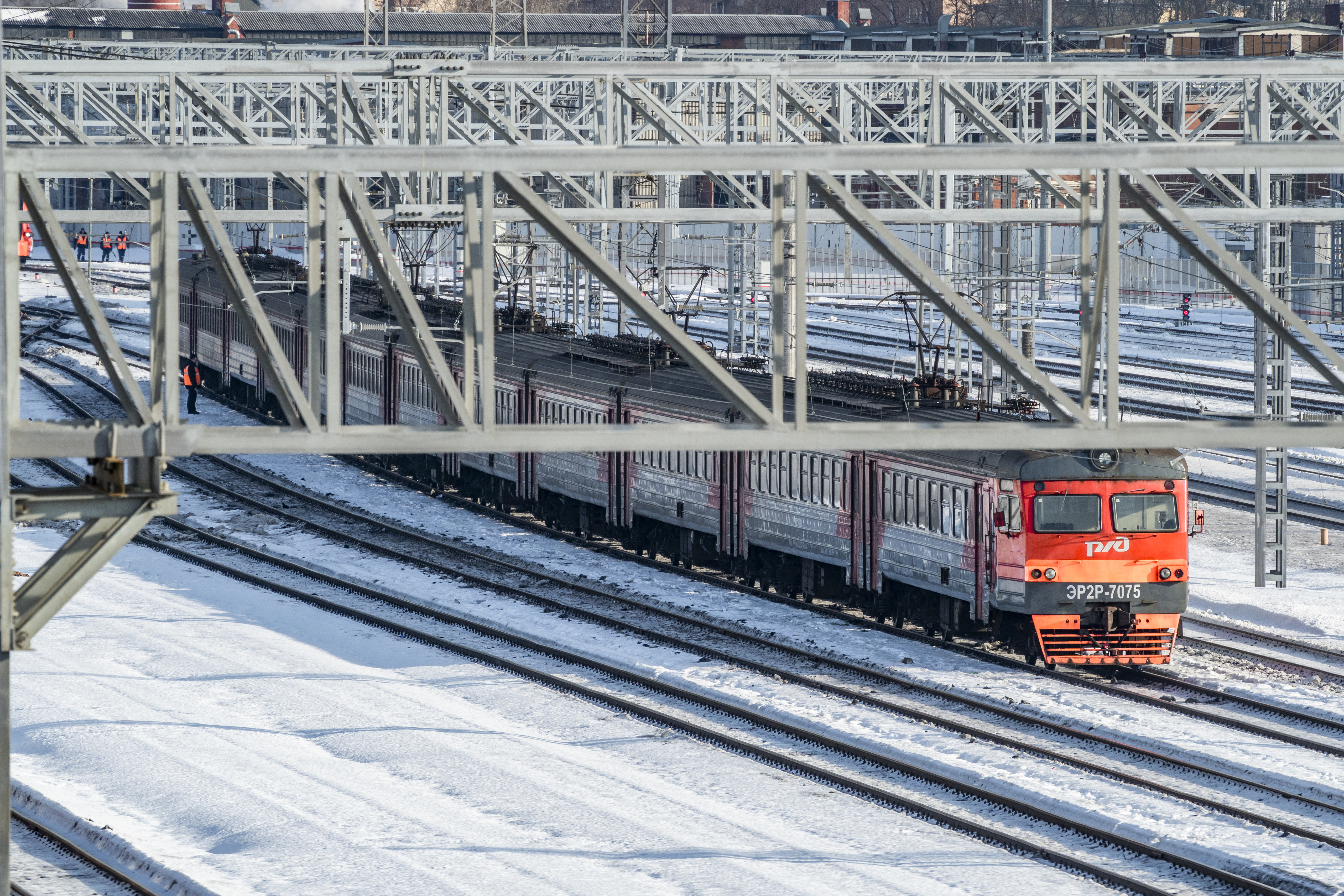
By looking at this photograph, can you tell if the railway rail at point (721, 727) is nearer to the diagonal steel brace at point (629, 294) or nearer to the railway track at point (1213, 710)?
the railway track at point (1213, 710)

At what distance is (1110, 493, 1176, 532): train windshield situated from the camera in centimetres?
2119

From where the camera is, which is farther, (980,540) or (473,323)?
(980,540)

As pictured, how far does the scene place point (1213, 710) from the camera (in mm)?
20188

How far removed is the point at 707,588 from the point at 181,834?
40.4 feet

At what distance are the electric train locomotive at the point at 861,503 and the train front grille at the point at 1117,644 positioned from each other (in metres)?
0.02

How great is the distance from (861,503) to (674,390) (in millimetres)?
5479

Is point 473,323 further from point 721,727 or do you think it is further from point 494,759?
point 721,727

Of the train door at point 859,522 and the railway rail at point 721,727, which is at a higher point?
the train door at point 859,522

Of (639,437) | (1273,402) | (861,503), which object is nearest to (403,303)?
(639,437)

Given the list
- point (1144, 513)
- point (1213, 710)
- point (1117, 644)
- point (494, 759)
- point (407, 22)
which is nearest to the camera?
point (494, 759)

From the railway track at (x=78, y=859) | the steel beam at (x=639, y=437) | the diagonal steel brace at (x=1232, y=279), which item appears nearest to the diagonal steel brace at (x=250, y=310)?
the steel beam at (x=639, y=437)

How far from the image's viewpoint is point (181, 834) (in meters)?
15.7

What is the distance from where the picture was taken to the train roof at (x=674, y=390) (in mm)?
21203

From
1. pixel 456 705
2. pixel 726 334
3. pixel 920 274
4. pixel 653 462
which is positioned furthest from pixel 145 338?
pixel 920 274
